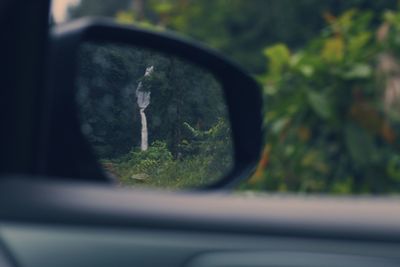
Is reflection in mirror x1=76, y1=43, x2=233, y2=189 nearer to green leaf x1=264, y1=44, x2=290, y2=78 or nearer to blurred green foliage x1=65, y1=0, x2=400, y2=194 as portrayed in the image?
blurred green foliage x1=65, y1=0, x2=400, y2=194

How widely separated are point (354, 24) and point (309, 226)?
6.48 m

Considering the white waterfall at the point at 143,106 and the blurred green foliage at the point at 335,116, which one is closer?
the white waterfall at the point at 143,106

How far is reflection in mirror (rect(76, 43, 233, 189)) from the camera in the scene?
1.69m

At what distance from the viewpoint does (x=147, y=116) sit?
1796 millimetres

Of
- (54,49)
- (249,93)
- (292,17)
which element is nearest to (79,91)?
(54,49)

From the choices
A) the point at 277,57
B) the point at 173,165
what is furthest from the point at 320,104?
the point at 173,165

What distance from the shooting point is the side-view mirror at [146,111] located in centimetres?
148

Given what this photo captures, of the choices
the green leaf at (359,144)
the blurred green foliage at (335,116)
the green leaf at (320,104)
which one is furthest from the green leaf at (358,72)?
the green leaf at (359,144)

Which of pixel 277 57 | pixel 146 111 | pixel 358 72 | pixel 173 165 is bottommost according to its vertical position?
pixel 173 165

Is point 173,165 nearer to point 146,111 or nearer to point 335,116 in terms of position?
point 146,111

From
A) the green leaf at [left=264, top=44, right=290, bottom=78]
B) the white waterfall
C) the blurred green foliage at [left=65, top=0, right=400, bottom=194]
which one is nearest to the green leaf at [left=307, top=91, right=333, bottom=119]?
the blurred green foliage at [left=65, top=0, right=400, bottom=194]

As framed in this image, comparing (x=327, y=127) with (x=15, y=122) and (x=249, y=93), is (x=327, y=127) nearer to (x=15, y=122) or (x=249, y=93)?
(x=249, y=93)

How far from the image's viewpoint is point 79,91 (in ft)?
5.10

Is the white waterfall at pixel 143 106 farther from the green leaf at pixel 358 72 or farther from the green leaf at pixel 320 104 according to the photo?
the green leaf at pixel 358 72
